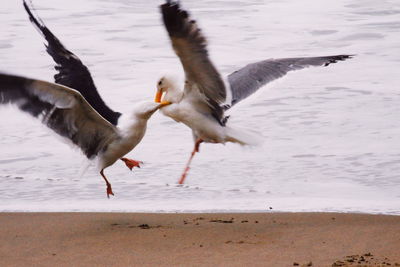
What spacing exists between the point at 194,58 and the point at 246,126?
263 cm

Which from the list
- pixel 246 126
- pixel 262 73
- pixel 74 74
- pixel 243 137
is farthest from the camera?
pixel 246 126

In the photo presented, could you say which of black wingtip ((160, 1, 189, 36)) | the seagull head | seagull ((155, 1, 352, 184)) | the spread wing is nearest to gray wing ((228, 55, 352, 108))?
seagull ((155, 1, 352, 184))

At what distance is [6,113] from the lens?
32.0ft

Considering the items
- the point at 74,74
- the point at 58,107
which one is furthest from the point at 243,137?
the point at 58,107

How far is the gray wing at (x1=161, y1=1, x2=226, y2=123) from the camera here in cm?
605

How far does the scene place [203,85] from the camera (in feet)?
22.9

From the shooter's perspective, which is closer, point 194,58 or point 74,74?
point 194,58

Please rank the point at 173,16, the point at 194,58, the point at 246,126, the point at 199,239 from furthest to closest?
1. the point at 246,126
2. the point at 194,58
3. the point at 173,16
4. the point at 199,239

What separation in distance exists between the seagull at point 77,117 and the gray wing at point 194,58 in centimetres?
44

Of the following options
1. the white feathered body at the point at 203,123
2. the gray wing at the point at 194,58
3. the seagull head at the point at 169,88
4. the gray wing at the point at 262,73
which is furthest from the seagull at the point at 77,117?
the gray wing at the point at 262,73

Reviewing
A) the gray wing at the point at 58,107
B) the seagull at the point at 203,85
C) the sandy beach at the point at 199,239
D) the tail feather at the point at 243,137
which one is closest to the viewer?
the sandy beach at the point at 199,239

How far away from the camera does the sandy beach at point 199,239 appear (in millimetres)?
4941

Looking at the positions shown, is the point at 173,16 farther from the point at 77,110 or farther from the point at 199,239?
the point at 199,239

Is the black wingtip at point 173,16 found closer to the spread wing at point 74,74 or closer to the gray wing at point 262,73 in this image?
the spread wing at point 74,74
